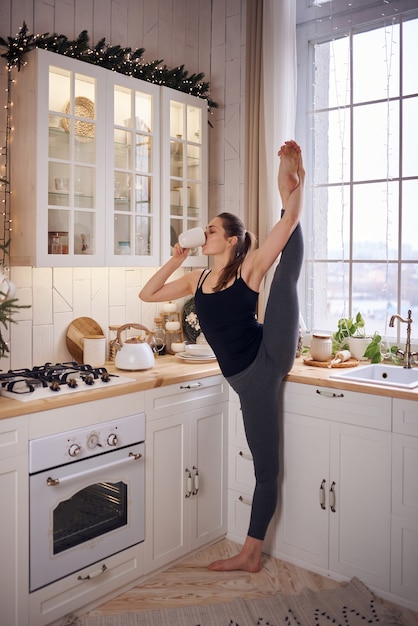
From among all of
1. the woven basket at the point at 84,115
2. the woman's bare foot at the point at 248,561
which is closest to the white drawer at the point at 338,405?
the woman's bare foot at the point at 248,561

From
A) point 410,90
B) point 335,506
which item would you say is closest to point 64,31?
point 410,90

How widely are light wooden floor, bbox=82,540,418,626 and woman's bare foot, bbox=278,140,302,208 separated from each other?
1674 millimetres

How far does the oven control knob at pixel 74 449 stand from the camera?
2357 mm

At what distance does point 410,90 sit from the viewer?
10.4 ft

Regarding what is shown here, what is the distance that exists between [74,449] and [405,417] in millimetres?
1319

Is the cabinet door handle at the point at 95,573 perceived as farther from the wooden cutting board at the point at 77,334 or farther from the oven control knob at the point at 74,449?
the wooden cutting board at the point at 77,334

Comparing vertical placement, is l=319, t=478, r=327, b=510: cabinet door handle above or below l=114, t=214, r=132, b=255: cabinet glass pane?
below

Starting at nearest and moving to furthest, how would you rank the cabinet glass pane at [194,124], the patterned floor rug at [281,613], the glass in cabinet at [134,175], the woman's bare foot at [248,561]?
the patterned floor rug at [281,613]
the woman's bare foot at [248,561]
the glass in cabinet at [134,175]
the cabinet glass pane at [194,124]

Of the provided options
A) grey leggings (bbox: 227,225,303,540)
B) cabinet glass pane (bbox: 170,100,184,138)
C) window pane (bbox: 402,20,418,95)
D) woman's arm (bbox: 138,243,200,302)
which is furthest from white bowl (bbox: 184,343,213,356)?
window pane (bbox: 402,20,418,95)

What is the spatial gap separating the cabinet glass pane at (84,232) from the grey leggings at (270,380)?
35.2 inches

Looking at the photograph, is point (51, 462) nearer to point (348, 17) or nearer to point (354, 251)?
point (354, 251)

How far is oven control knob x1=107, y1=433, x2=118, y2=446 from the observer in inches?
98.7

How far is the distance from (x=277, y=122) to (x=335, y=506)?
2007 mm

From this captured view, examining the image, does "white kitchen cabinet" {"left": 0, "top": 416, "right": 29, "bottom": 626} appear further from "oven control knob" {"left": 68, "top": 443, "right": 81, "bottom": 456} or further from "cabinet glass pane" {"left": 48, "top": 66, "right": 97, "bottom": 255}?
"cabinet glass pane" {"left": 48, "top": 66, "right": 97, "bottom": 255}
